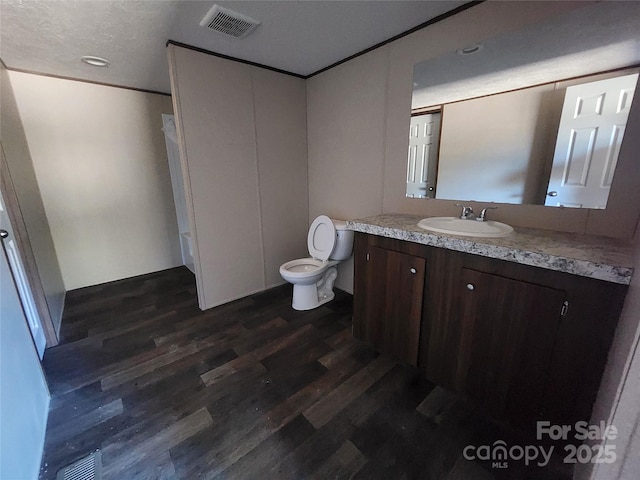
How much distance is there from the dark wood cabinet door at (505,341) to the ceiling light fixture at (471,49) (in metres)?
1.36

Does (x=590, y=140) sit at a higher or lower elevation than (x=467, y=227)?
higher

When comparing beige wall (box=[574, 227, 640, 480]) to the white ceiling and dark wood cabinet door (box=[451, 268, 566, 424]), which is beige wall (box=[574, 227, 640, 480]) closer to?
dark wood cabinet door (box=[451, 268, 566, 424])

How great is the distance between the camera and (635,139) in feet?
3.84

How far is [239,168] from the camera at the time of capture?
2.46m

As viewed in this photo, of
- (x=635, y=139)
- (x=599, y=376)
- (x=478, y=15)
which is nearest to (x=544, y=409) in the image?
(x=599, y=376)

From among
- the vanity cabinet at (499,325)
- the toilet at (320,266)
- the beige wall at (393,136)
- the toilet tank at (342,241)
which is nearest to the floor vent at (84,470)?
the toilet at (320,266)

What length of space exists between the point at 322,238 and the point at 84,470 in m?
2.03

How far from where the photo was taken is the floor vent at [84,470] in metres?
1.12

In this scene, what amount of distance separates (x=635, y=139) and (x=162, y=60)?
320cm

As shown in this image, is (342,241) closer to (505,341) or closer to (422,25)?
(505,341)

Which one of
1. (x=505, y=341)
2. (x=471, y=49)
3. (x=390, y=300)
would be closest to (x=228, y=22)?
(x=471, y=49)

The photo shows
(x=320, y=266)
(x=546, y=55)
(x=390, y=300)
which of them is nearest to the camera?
(x=546, y=55)

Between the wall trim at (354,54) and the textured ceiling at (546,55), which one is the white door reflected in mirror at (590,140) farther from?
the wall trim at (354,54)

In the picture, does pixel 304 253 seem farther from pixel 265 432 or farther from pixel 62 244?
pixel 62 244
